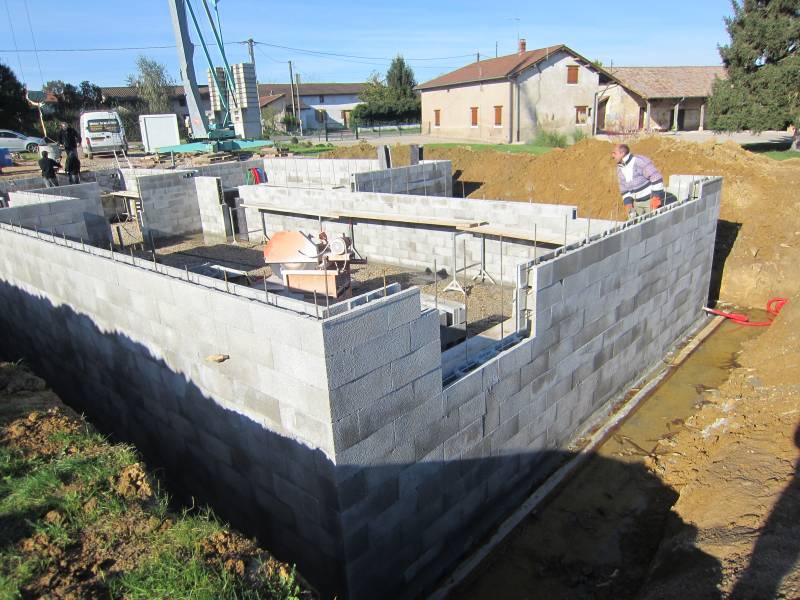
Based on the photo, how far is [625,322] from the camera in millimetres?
7844

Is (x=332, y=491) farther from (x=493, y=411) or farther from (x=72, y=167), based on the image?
(x=72, y=167)

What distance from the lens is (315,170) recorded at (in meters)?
19.8

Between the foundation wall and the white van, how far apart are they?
29.2m

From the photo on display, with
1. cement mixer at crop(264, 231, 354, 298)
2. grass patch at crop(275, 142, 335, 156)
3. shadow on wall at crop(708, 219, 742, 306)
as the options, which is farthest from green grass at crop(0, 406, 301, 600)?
grass patch at crop(275, 142, 335, 156)

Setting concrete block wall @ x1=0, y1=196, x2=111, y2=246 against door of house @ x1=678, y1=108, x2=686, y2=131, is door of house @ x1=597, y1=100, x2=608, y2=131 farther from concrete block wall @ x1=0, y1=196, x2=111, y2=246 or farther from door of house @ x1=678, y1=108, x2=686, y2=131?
concrete block wall @ x1=0, y1=196, x2=111, y2=246

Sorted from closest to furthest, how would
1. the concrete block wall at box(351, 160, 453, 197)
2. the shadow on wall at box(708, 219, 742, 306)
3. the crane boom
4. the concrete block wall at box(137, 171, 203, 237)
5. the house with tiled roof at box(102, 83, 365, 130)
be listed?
the shadow on wall at box(708, 219, 742, 306), the concrete block wall at box(351, 160, 453, 197), the concrete block wall at box(137, 171, 203, 237), the crane boom, the house with tiled roof at box(102, 83, 365, 130)

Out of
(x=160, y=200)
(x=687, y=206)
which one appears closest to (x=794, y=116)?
(x=687, y=206)

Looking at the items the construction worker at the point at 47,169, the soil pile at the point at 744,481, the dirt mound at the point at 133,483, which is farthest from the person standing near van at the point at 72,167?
the soil pile at the point at 744,481

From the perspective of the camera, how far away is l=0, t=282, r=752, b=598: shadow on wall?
15.0 ft

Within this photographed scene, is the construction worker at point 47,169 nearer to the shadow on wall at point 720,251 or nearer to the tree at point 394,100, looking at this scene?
the shadow on wall at point 720,251

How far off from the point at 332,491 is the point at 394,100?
1940 inches

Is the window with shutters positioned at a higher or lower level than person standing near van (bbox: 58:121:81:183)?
higher

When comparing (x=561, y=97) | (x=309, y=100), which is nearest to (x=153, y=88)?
(x=309, y=100)

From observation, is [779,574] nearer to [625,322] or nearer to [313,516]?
[313,516]
